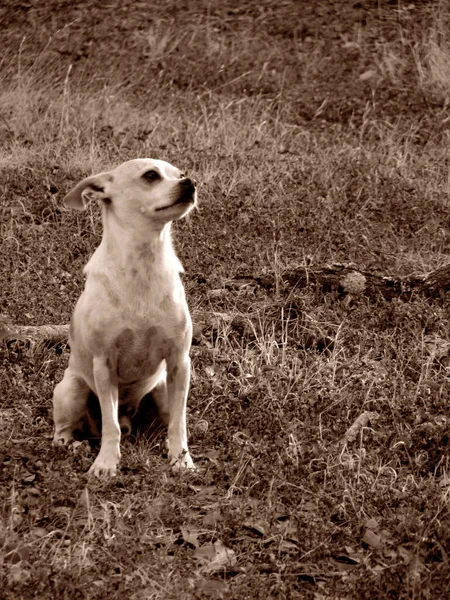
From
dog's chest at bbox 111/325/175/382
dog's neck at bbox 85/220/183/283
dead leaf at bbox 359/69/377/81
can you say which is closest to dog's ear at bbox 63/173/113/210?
dog's neck at bbox 85/220/183/283

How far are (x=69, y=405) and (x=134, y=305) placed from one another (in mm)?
811

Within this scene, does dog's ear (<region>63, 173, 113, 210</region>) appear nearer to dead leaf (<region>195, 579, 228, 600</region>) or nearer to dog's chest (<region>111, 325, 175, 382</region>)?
dog's chest (<region>111, 325, 175, 382</region>)

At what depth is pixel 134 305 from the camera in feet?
16.6

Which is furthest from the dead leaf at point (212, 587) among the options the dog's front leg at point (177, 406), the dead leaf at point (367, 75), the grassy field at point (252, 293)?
the dead leaf at point (367, 75)

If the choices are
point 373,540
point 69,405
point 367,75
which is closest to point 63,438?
point 69,405

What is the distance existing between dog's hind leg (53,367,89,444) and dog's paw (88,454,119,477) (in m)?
0.46

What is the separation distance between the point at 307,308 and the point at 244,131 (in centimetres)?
427

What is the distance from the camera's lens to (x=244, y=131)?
35.1 feet

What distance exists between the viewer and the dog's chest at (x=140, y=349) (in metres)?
5.07

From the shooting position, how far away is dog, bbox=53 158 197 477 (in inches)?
199

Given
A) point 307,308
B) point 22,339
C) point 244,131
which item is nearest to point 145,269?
point 22,339

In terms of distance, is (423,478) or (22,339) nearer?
(423,478)

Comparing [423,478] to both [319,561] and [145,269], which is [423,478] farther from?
[145,269]

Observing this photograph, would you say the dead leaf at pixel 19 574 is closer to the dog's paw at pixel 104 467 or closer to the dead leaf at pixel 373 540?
the dog's paw at pixel 104 467
